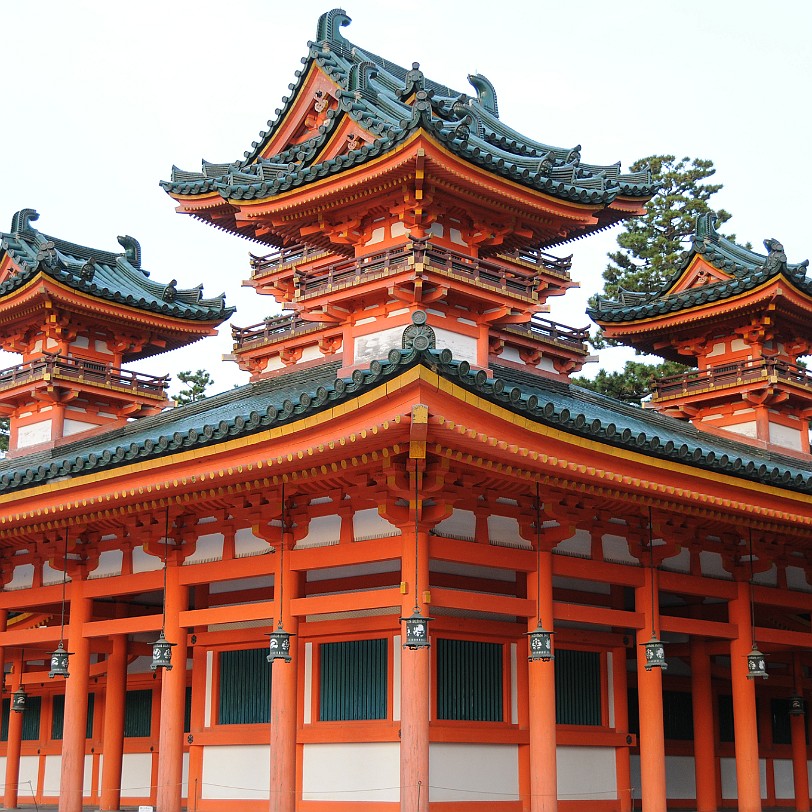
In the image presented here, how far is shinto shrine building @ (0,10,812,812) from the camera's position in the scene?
16672mm

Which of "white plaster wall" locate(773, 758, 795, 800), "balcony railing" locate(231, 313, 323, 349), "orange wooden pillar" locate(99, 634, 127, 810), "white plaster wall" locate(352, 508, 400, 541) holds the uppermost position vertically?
"balcony railing" locate(231, 313, 323, 349)

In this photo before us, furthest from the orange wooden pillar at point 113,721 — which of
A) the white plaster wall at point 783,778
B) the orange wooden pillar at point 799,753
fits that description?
the white plaster wall at point 783,778

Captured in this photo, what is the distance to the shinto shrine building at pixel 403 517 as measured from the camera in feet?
54.7

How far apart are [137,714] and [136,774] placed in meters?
1.26

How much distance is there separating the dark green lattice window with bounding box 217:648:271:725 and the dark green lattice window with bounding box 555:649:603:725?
473 cm

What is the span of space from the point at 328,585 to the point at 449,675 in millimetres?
2533

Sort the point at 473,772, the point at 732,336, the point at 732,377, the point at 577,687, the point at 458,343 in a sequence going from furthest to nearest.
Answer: the point at 732,336 < the point at 732,377 < the point at 458,343 < the point at 577,687 < the point at 473,772

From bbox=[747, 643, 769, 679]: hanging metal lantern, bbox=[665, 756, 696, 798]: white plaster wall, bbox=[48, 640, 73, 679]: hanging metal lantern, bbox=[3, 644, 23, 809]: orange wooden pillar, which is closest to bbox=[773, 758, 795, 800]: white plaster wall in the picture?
bbox=[665, 756, 696, 798]: white plaster wall

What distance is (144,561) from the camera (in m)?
21.1

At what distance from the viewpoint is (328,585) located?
19.2 meters

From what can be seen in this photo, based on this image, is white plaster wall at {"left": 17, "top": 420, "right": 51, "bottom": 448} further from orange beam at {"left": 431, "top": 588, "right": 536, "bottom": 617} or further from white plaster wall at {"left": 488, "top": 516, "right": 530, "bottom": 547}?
orange beam at {"left": 431, "top": 588, "right": 536, "bottom": 617}

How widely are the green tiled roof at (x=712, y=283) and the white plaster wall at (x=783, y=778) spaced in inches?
402

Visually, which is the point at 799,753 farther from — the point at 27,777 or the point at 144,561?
the point at 27,777

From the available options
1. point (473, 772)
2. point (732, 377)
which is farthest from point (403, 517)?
point (732, 377)
